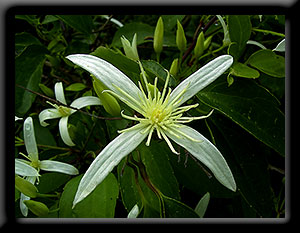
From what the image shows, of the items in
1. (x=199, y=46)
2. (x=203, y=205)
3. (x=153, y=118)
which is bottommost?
(x=203, y=205)

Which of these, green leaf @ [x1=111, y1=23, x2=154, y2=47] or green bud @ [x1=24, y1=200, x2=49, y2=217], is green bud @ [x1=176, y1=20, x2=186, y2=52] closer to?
green leaf @ [x1=111, y1=23, x2=154, y2=47]

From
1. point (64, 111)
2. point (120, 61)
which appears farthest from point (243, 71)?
point (64, 111)

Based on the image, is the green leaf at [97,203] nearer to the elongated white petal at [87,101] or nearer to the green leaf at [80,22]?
the elongated white petal at [87,101]

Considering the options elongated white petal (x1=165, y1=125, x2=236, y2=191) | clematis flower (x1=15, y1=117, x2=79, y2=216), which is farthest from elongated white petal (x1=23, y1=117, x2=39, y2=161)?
elongated white petal (x1=165, y1=125, x2=236, y2=191)

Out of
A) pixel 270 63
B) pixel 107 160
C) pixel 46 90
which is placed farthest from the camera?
pixel 46 90

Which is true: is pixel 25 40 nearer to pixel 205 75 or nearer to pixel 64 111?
pixel 64 111
